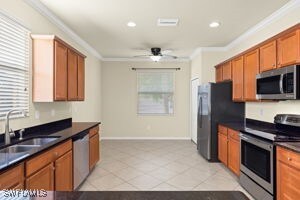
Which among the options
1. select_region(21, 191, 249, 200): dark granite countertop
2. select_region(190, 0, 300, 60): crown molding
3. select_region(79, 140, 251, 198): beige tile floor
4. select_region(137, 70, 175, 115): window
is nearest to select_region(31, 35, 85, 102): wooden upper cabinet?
Answer: select_region(79, 140, 251, 198): beige tile floor

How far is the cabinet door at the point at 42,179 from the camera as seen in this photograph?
2033 mm

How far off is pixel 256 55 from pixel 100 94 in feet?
16.5

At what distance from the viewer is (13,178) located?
1.75m

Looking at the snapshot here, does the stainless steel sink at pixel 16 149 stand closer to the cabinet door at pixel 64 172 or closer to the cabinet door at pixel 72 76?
the cabinet door at pixel 64 172

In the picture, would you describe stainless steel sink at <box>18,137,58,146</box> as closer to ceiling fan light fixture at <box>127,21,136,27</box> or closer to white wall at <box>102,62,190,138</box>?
ceiling fan light fixture at <box>127,21,136,27</box>

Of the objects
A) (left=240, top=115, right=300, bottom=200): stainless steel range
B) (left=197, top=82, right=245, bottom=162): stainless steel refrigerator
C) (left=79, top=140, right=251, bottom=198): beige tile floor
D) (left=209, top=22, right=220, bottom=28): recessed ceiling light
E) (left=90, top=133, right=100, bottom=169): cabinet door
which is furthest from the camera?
(left=197, top=82, right=245, bottom=162): stainless steel refrigerator

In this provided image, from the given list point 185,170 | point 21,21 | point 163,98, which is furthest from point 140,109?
point 21,21

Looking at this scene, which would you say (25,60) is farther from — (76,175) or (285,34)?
(285,34)

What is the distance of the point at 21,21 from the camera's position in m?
2.95

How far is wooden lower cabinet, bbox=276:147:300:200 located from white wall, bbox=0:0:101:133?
3.14 meters

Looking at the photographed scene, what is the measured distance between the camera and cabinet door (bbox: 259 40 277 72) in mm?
3234

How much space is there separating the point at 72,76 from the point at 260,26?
3532mm

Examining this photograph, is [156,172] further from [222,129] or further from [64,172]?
[64,172]

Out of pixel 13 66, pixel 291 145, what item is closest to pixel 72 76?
pixel 13 66
